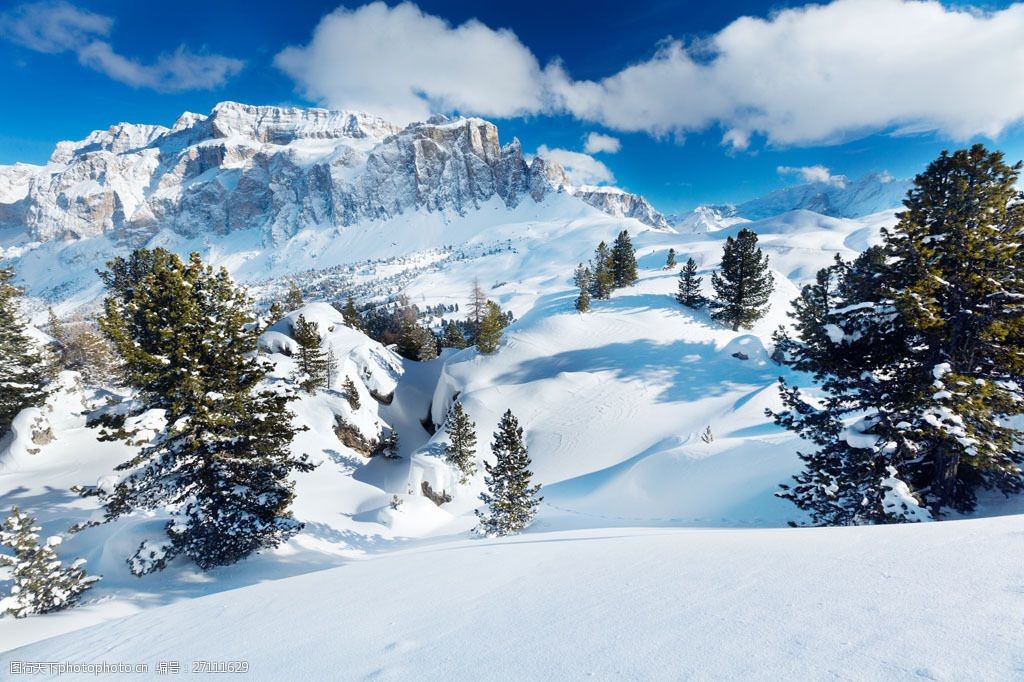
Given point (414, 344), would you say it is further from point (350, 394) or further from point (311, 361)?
point (311, 361)

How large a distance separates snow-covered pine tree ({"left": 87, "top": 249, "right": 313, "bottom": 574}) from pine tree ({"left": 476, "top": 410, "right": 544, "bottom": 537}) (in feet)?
29.1

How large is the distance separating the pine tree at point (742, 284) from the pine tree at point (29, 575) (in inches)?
1868

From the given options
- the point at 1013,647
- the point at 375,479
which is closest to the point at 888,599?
the point at 1013,647

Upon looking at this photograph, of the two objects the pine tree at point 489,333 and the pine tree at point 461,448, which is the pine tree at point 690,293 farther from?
the pine tree at point 461,448

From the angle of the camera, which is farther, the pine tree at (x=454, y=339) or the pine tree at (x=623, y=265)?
the pine tree at (x=454, y=339)

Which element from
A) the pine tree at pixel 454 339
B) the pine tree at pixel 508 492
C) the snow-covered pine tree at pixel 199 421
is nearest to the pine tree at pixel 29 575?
the snow-covered pine tree at pixel 199 421

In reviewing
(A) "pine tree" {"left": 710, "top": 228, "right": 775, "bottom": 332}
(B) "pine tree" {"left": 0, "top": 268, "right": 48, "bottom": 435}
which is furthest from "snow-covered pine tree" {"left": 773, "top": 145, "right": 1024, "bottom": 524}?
(A) "pine tree" {"left": 710, "top": 228, "right": 775, "bottom": 332}

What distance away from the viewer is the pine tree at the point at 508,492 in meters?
19.1

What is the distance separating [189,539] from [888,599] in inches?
623

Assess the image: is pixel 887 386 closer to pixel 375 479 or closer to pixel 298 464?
pixel 298 464

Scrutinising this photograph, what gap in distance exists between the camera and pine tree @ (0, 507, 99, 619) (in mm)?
9844

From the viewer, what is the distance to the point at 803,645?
10.1 ft

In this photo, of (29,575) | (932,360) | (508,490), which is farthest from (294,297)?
(932,360)

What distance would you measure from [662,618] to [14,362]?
107 ft
